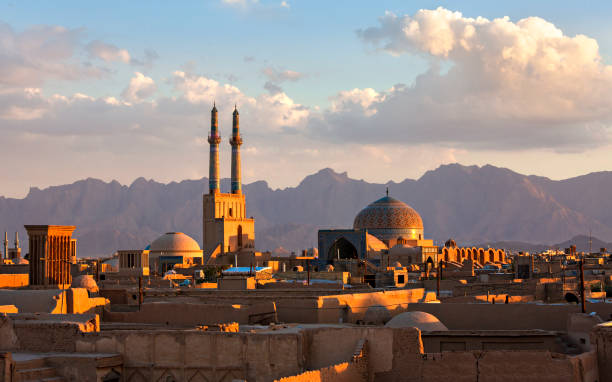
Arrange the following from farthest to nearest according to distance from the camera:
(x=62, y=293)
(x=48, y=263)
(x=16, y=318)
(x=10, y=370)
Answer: (x=48, y=263) < (x=62, y=293) < (x=16, y=318) < (x=10, y=370)

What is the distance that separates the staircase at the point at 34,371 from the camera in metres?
15.1

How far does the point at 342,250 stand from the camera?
64062 mm

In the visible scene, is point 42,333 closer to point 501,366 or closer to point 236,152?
point 501,366

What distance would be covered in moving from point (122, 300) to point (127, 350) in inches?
448

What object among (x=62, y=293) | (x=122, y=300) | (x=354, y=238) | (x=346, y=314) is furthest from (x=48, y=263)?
(x=354, y=238)

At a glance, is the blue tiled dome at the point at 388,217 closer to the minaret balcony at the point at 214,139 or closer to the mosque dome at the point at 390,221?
the mosque dome at the point at 390,221

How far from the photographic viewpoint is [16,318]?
18.5 m

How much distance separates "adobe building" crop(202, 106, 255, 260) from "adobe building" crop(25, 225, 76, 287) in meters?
33.3

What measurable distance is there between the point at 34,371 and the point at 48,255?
748 inches

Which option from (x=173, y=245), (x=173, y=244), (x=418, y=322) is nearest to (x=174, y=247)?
(x=173, y=245)

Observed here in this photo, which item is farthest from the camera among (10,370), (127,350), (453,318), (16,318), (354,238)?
(354,238)

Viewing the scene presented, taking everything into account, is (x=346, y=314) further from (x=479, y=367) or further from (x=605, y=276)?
(x=605, y=276)

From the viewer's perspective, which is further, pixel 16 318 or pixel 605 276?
pixel 605 276

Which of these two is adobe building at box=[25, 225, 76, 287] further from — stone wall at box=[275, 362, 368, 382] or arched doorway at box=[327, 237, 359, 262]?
arched doorway at box=[327, 237, 359, 262]
